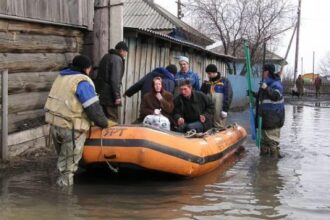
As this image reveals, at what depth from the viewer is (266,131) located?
34.2 feet

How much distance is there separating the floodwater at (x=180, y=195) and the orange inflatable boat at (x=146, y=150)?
31 centimetres

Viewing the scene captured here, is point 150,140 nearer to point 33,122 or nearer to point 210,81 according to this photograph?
point 33,122

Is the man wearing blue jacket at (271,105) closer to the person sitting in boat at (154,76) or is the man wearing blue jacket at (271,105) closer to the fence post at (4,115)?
the person sitting in boat at (154,76)

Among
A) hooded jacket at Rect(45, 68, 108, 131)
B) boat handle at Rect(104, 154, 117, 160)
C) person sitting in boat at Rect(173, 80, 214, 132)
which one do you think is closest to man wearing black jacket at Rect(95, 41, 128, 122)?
person sitting in boat at Rect(173, 80, 214, 132)

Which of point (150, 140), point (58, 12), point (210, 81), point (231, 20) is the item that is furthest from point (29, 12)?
point (231, 20)

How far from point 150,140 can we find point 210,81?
3.72 metres

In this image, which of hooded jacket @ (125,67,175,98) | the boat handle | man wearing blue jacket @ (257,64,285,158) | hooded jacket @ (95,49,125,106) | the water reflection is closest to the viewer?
the water reflection

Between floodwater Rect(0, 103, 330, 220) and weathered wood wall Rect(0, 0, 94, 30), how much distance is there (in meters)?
2.35

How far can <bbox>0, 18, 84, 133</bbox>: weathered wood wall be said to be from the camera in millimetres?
8547

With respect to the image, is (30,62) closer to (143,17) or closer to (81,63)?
(81,63)

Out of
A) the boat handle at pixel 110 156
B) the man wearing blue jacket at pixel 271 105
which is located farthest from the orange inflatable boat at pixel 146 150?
the man wearing blue jacket at pixel 271 105

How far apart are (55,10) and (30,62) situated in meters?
1.04

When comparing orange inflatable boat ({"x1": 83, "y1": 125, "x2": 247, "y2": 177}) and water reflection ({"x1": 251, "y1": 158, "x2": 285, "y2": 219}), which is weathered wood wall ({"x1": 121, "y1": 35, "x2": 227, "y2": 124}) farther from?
orange inflatable boat ({"x1": 83, "y1": 125, "x2": 247, "y2": 177})

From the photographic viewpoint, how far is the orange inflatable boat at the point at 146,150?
7.39 meters
